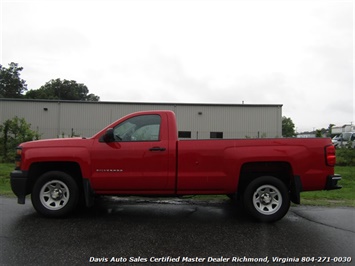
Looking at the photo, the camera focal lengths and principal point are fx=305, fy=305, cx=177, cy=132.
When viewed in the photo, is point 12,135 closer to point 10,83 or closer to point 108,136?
point 108,136

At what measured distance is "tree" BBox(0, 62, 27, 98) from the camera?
82500 millimetres

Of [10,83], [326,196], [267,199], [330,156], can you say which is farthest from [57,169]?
[10,83]

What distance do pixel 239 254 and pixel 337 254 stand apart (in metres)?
1.25

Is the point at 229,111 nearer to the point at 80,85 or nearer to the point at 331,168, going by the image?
the point at 331,168

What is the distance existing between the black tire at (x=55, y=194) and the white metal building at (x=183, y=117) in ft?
87.1

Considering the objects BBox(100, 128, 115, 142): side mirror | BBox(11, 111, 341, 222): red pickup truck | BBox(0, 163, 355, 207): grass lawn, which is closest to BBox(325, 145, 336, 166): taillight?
BBox(11, 111, 341, 222): red pickup truck

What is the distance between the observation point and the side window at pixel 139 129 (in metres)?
5.46

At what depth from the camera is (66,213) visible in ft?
17.6

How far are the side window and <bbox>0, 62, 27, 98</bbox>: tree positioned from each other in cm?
8964

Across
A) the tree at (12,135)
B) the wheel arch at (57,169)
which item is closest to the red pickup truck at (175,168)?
the wheel arch at (57,169)

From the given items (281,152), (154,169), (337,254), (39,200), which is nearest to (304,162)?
(281,152)

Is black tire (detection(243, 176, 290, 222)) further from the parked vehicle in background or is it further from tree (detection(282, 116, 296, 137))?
tree (detection(282, 116, 296, 137))

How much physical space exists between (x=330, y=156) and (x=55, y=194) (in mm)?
4853

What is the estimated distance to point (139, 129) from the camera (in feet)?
18.2
